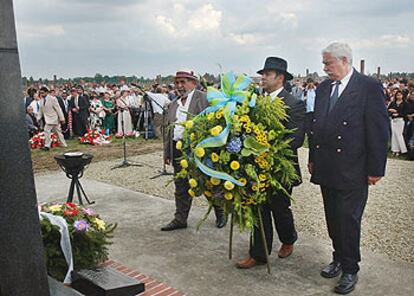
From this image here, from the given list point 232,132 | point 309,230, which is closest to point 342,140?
point 232,132

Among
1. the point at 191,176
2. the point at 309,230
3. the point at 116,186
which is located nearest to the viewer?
the point at 191,176

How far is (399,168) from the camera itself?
908cm

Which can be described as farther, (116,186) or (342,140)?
(116,186)

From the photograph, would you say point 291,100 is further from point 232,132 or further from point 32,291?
point 32,291

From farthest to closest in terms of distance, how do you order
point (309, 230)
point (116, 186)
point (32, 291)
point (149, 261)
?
point (116, 186) → point (309, 230) → point (149, 261) → point (32, 291)

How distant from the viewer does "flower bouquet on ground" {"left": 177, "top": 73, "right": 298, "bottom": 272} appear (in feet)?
11.6

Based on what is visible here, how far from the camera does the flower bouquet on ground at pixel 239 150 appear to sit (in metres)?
3.53

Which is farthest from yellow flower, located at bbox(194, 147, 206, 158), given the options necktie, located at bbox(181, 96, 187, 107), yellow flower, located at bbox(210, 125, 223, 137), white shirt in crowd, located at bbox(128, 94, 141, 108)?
white shirt in crowd, located at bbox(128, 94, 141, 108)

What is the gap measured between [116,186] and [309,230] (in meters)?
3.71

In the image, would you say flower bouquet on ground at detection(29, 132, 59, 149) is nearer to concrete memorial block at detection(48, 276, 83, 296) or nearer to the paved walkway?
the paved walkway

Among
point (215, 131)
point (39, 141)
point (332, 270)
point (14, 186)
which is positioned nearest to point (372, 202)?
point (332, 270)

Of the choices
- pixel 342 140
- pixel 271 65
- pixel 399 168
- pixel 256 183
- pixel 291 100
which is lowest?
pixel 399 168

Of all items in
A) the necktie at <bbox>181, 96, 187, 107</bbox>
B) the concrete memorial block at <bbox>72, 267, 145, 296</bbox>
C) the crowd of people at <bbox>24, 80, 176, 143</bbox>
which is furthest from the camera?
the crowd of people at <bbox>24, 80, 176, 143</bbox>

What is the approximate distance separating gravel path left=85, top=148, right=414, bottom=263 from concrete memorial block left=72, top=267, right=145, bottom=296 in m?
2.45
